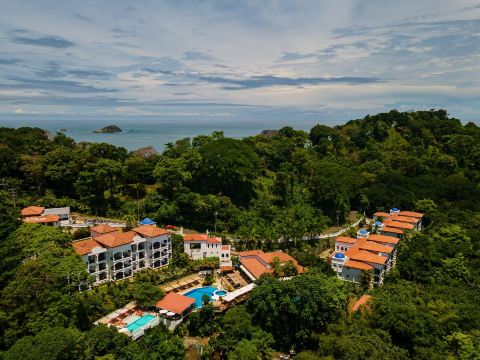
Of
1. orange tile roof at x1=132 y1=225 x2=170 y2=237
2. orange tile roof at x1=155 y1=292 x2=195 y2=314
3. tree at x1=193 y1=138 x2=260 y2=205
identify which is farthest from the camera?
tree at x1=193 y1=138 x2=260 y2=205

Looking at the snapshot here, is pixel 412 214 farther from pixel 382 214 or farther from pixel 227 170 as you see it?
pixel 227 170

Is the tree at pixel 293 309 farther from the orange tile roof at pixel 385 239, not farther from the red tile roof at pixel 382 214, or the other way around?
the red tile roof at pixel 382 214

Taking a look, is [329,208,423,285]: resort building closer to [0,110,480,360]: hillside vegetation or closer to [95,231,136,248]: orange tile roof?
[0,110,480,360]: hillside vegetation

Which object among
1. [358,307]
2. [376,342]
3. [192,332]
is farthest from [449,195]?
[192,332]

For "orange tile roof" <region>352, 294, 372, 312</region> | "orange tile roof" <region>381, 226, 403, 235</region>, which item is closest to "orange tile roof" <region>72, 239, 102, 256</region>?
"orange tile roof" <region>352, 294, 372, 312</region>

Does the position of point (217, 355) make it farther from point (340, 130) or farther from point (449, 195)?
point (340, 130)

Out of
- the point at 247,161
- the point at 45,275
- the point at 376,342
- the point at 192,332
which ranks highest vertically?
the point at 247,161
